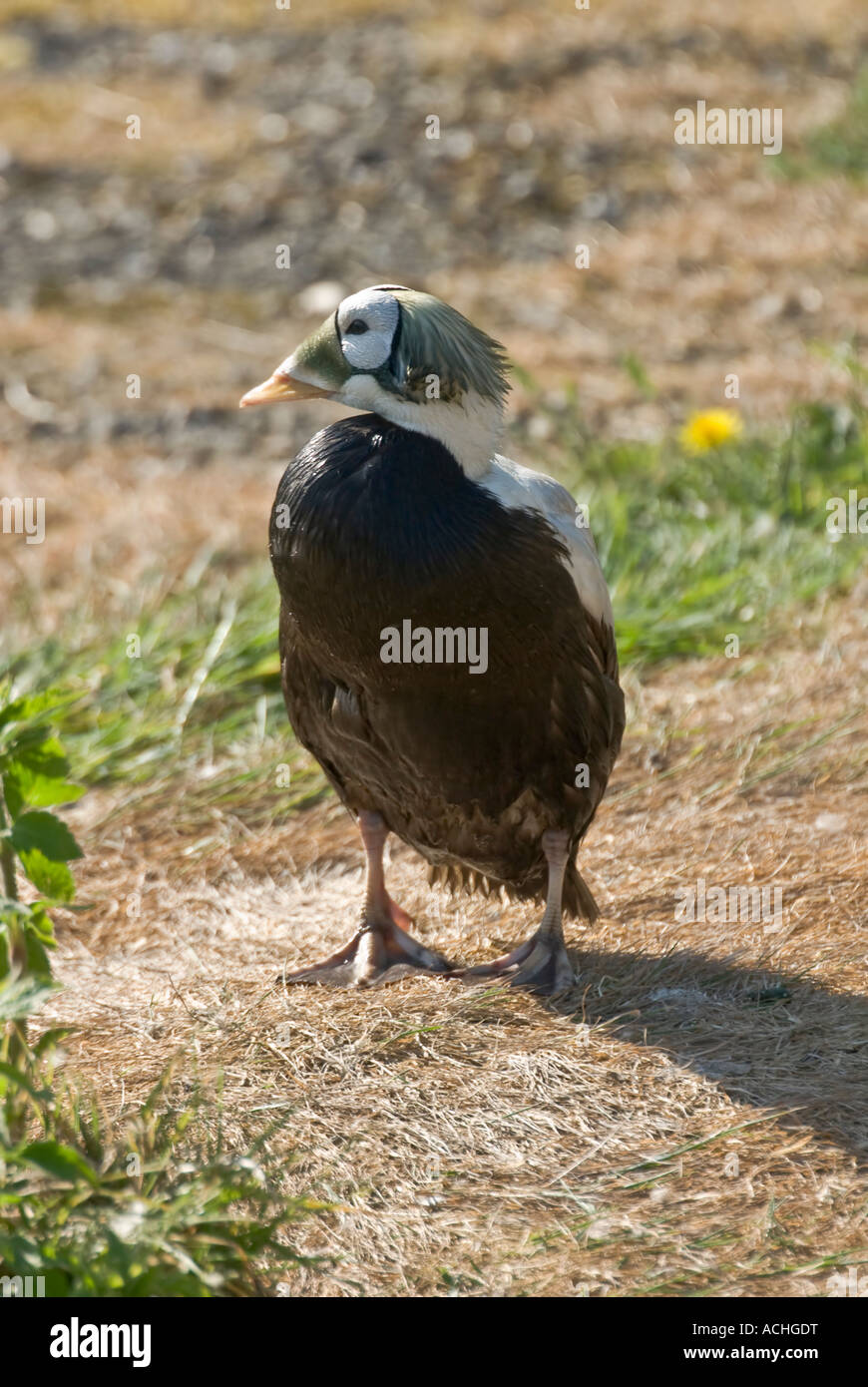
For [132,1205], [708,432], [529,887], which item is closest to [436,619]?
[529,887]

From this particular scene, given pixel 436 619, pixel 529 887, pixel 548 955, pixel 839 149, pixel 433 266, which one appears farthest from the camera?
pixel 839 149

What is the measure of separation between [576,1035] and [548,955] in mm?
397

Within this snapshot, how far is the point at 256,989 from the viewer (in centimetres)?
393

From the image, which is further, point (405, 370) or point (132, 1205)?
point (405, 370)

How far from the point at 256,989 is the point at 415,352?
5.08 ft

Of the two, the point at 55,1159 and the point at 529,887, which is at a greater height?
the point at 55,1159

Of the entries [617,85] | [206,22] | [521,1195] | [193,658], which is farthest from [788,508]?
[206,22]

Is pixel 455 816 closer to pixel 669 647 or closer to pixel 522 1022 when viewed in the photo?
pixel 522 1022

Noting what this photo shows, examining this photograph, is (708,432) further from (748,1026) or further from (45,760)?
(45,760)

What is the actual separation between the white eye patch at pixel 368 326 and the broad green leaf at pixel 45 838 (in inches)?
52.2

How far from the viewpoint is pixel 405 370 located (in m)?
3.60

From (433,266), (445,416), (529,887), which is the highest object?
(433,266)

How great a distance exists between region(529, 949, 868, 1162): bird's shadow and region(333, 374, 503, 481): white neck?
1259 millimetres

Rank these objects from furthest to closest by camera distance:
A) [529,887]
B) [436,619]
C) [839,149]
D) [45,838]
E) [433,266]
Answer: [839,149]
[433,266]
[529,887]
[436,619]
[45,838]
